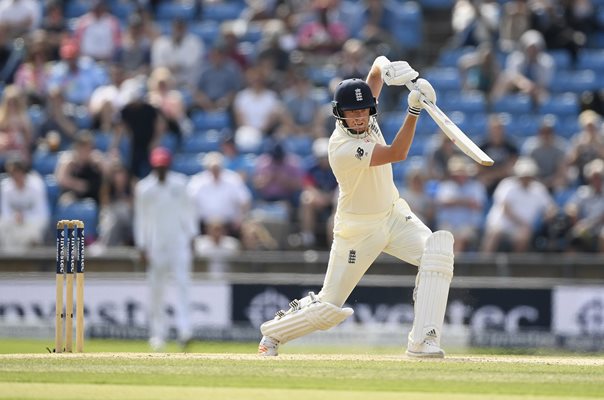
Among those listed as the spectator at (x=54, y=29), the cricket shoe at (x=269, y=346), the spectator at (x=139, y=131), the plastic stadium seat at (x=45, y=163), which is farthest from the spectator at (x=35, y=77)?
the cricket shoe at (x=269, y=346)

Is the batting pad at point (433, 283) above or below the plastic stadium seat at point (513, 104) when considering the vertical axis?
below

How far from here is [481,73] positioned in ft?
53.7

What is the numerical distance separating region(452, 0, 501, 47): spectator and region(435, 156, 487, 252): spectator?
8.69 ft

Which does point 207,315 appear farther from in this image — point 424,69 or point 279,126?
point 424,69

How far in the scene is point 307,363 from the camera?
8992 mm

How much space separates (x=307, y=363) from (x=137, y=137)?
8.09 m

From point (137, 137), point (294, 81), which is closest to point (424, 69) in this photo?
point (294, 81)

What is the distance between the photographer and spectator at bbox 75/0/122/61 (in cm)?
1853

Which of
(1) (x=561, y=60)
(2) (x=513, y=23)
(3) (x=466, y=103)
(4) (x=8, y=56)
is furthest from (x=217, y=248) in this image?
(4) (x=8, y=56)

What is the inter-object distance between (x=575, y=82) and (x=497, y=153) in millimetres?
1814

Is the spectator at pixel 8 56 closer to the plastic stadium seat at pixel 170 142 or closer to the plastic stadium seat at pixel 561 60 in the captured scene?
the plastic stadium seat at pixel 170 142

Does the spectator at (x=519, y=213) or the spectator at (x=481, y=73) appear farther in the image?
the spectator at (x=481, y=73)

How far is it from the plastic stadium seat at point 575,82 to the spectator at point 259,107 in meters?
3.39

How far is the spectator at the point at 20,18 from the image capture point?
19.3 meters
